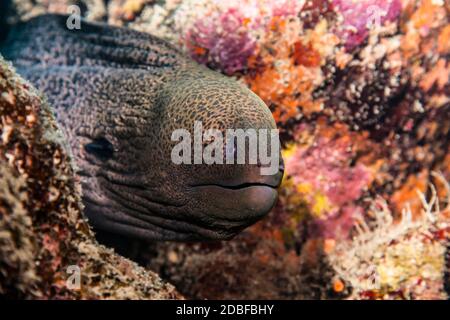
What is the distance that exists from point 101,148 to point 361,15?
2.22 meters

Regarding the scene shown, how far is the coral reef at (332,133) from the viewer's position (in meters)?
3.16

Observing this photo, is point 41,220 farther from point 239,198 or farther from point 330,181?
point 330,181

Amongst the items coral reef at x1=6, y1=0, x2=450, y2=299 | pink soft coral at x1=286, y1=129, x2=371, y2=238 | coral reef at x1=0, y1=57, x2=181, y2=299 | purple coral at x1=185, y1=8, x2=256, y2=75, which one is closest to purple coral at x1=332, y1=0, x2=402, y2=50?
coral reef at x1=6, y1=0, x2=450, y2=299

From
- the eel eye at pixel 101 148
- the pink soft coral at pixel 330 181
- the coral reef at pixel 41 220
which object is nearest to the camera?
the coral reef at pixel 41 220

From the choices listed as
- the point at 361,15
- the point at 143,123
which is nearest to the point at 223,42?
the point at 143,123

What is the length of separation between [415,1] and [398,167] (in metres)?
1.44

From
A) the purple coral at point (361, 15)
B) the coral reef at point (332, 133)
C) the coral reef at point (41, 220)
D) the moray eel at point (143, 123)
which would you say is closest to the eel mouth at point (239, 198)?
the moray eel at point (143, 123)

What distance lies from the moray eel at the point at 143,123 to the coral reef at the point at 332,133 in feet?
1.34

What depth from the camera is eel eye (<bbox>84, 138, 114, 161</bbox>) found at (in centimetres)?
305

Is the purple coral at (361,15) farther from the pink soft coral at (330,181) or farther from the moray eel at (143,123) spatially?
the moray eel at (143,123)

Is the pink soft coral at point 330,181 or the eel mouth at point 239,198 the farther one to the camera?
the pink soft coral at point 330,181

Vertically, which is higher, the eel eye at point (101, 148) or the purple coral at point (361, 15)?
the purple coral at point (361, 15)
